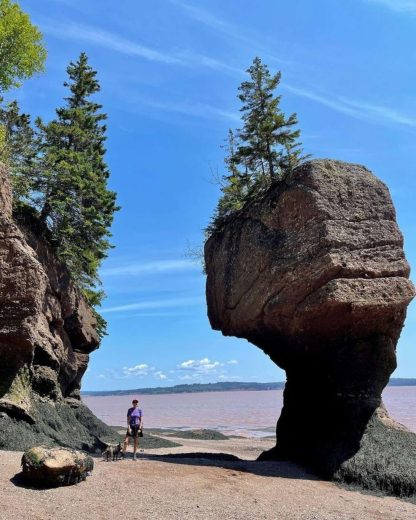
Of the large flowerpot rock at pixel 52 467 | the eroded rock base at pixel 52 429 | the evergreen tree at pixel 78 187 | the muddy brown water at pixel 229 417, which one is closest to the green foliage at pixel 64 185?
the evergreen tree at pixel 78 187

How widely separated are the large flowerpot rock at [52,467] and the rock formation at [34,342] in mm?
3985

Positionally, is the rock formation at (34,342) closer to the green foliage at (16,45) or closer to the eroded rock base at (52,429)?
the eroded rock base at (52,429)

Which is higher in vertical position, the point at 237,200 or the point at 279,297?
the point at 237,200

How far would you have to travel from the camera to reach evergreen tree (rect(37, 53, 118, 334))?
81.3 feet

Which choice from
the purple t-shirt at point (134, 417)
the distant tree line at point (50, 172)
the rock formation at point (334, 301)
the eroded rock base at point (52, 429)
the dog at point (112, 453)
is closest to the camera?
the dog at point (112, 453)

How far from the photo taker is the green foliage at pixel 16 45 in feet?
76.6

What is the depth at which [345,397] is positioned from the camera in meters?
16.8

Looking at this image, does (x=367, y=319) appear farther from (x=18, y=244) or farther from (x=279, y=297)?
(x=18, y=244)

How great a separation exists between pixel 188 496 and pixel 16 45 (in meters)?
22.5

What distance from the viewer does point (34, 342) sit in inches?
658

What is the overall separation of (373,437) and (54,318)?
15.2 meters

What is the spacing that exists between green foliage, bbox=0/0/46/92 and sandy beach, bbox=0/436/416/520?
62.8 feet

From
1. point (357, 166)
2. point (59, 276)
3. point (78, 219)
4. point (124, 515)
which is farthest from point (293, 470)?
point (78, 219)

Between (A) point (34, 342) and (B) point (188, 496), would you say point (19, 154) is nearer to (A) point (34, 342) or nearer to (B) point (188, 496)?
(A) point (34, 342)
